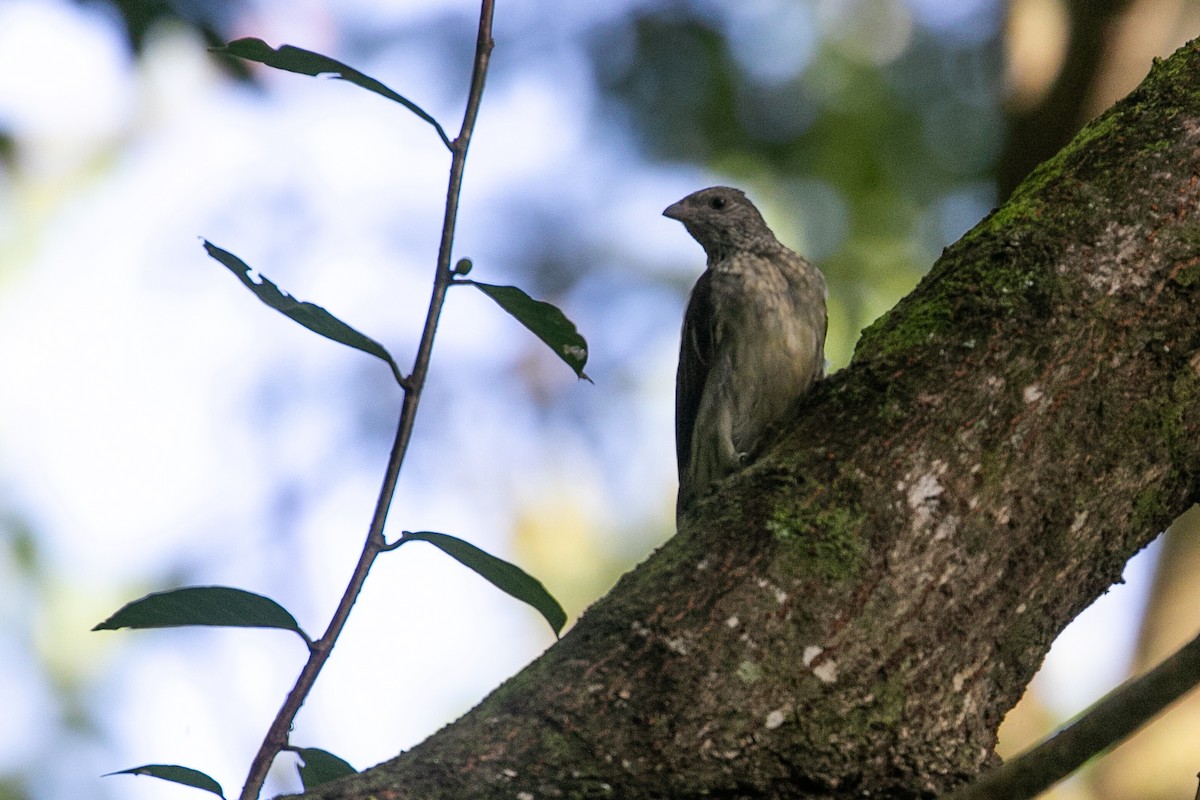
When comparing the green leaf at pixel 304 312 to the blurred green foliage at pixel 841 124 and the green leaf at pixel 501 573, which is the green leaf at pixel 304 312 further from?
the blurred green foliage at pixel 841 124

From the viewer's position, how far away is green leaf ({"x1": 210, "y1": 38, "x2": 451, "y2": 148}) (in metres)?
2.13

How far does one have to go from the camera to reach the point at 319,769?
7.31 ft

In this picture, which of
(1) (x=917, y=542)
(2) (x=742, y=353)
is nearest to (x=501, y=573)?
(1) (x=917, y=542)

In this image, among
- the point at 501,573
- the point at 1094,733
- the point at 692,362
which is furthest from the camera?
the point at 692,362

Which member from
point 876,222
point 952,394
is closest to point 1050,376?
point 952,394

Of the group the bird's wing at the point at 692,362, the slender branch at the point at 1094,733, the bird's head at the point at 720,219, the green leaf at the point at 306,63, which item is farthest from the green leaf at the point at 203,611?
the bird's head at the point at 720,219

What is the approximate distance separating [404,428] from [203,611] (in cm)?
43

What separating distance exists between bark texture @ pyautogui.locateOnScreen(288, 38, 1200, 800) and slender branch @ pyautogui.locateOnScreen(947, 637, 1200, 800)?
0.80 meters

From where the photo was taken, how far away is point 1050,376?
2.56 meters

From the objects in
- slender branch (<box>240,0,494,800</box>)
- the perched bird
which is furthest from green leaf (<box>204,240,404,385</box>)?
the perched bird

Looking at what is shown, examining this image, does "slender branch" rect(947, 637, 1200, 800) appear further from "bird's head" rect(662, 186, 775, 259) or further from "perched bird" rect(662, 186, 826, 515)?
"bird's head" rect(662, 186, 775, 259)

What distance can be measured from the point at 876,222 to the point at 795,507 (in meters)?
6.59

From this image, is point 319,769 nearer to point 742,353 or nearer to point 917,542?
point 917,542

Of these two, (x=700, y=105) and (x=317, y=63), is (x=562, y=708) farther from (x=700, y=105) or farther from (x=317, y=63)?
(x=700, y=105)
